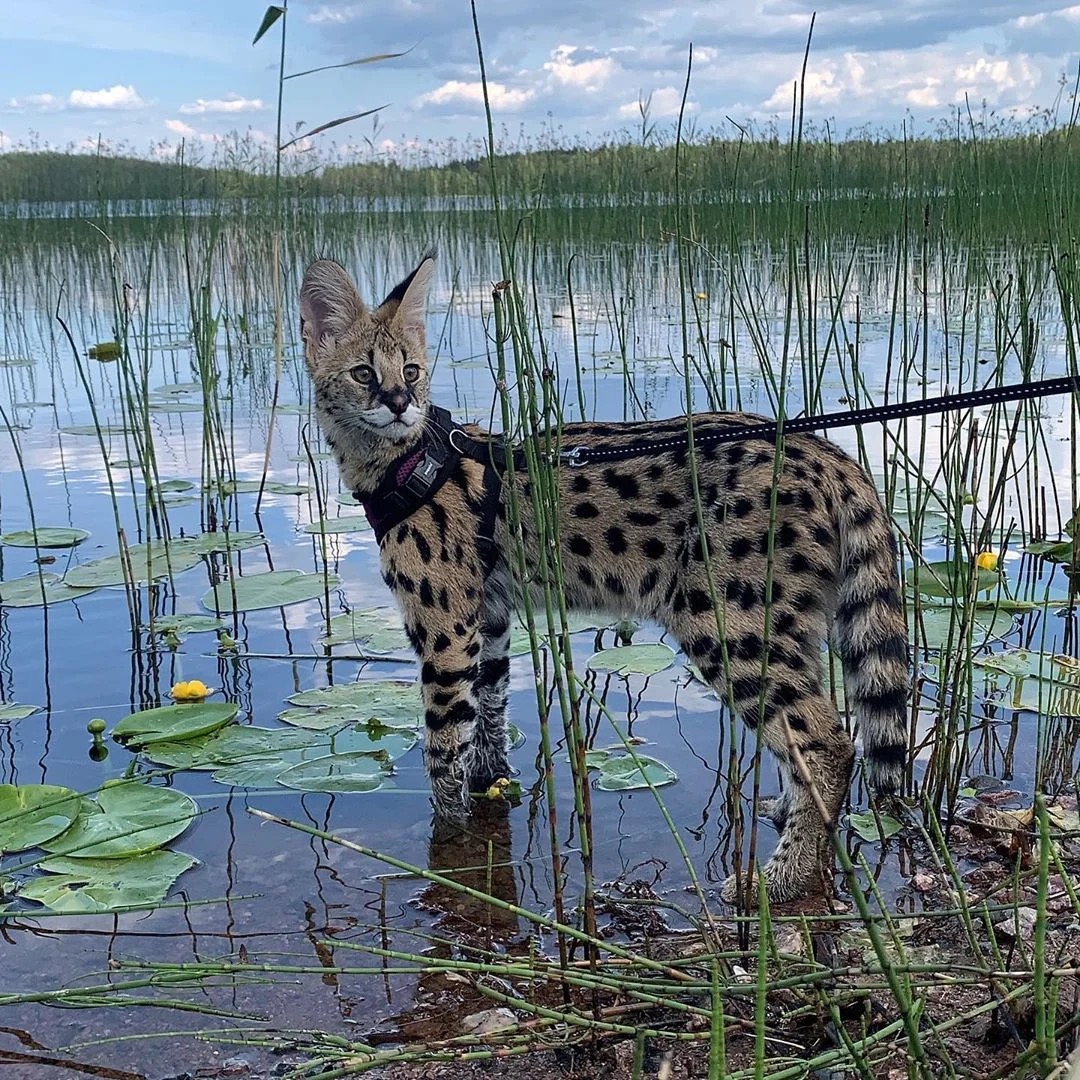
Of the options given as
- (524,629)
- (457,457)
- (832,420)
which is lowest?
(524,629)

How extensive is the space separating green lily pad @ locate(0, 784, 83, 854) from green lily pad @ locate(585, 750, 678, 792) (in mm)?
1549

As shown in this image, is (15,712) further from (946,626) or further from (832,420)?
(946,626)

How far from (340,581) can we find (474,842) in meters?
2.29

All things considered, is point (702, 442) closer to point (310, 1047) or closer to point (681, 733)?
point (681, 733)

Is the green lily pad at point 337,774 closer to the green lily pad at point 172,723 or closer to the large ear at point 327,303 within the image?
the green lily pad at point 172,723

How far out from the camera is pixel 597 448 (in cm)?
344

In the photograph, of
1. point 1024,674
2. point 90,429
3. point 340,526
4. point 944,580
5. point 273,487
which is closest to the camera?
point 1024,674

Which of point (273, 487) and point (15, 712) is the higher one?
point (273, 487)

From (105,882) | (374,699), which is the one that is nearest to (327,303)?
(374,699)

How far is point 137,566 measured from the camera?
551cm

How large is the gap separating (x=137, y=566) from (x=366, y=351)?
2284mm

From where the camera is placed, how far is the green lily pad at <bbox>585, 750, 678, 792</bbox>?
3.68 metres

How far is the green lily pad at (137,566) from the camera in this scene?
5.38m

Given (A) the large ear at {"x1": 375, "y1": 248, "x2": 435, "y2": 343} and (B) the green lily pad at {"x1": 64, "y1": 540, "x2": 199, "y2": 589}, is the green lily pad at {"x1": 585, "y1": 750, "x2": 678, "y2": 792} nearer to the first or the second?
(A) the large ear at {"x1": 375, "y1": 248, "x2": 435, "y2": 343}
